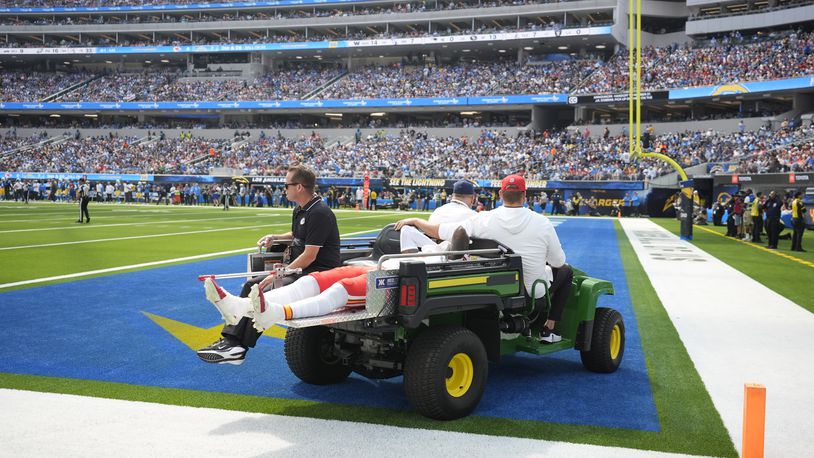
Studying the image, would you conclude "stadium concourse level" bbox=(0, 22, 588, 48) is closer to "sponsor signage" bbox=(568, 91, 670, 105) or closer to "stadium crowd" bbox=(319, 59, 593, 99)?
"stadium crowd" bbox=(319, 59, 593, 99)

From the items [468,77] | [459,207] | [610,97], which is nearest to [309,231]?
[459,207]

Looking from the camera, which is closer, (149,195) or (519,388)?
(519,388)

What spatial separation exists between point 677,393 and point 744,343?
240cm

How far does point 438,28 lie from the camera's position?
66.2 m

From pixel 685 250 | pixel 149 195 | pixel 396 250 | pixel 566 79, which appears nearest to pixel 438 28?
pixel 566 79

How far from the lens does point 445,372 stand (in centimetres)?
465

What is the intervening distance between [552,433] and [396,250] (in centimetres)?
218

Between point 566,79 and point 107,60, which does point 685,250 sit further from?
point 107,60

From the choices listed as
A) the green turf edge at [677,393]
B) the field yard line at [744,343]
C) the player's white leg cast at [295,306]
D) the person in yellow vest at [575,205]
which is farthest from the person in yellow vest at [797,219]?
the person in yellow vest at [575,205]

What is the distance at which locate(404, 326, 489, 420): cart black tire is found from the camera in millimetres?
4598

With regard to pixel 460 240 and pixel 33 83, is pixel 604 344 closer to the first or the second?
pixel 460 240

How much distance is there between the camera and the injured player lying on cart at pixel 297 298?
4240 millimetres

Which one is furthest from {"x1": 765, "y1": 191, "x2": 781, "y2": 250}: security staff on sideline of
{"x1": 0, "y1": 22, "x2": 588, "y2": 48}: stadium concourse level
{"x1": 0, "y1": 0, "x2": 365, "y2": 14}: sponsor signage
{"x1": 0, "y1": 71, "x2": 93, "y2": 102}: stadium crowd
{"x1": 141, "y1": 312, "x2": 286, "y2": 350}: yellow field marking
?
{"x1": 0, "y1": 71, "x2": 93, "y2": 102}: stadium crowd

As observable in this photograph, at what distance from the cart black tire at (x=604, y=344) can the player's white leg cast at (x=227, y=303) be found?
3.23m
